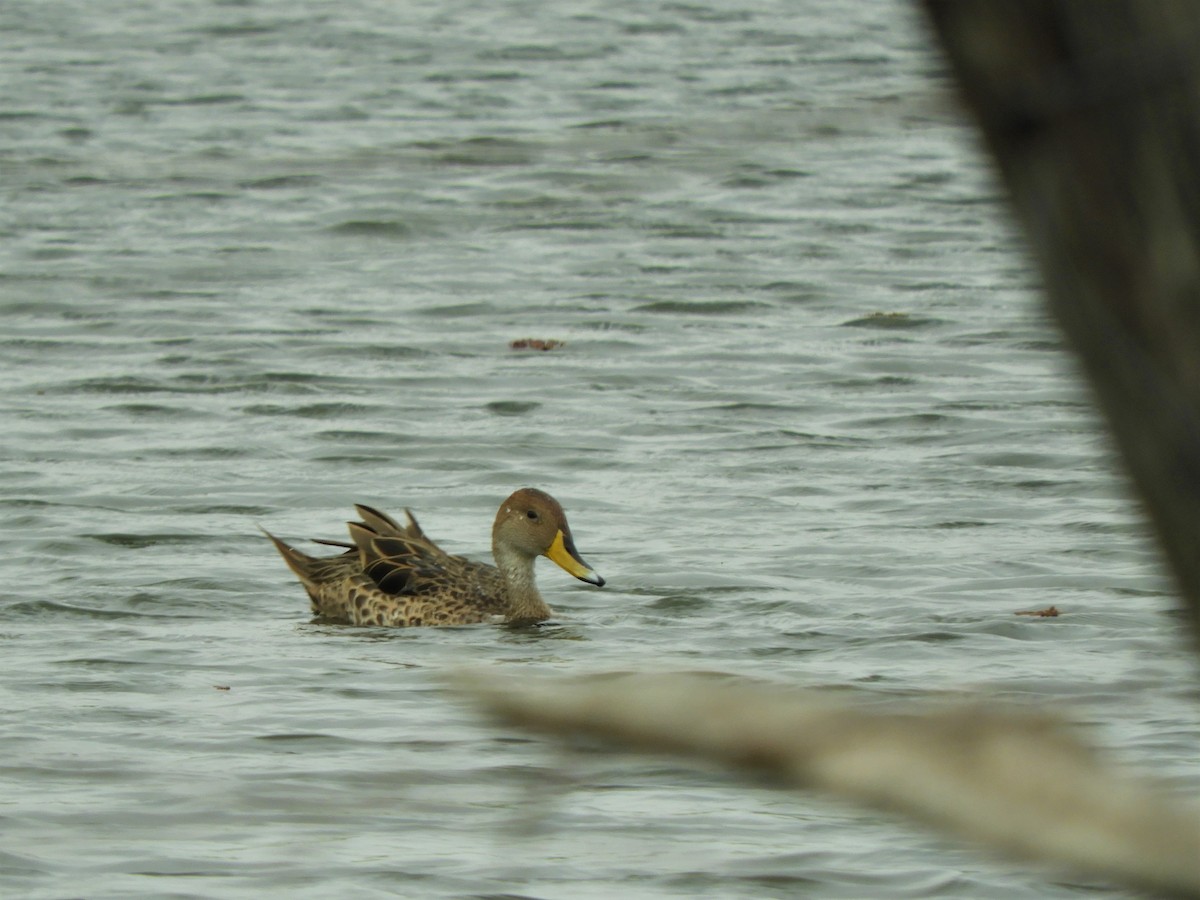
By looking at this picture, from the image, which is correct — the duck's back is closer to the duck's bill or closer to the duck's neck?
the duck's neck

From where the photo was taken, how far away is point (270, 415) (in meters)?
14.6

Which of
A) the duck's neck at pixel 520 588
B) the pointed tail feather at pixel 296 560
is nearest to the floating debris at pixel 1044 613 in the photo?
the duck's neck at pixel 520 588

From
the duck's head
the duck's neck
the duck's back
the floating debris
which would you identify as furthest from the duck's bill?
the floating debris

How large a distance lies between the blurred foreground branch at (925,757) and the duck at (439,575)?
9.08 meters

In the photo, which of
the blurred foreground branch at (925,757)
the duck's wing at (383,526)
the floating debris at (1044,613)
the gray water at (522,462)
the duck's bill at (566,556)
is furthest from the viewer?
the duck's wing at (383,526)

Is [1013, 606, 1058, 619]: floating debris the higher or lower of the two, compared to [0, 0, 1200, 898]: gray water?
lower

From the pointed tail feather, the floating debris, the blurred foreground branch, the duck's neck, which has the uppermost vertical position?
the blurred foreground branch

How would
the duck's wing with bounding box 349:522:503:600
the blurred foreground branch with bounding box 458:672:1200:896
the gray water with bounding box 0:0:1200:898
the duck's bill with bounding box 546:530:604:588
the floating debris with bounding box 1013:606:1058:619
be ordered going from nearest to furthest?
the blurred foreground branch with bounding box 458:672:1200:896 < the gray water with bounding box 0:0:1200:898 < the floating debris with bounding box 1013:606:1058:619 < the duck's bill with bounding box 546:530:604:588 < the duck's wing with bounding box 349:522:503:600

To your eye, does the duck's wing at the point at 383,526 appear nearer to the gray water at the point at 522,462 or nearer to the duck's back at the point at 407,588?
the duck's back at the point at 407,588

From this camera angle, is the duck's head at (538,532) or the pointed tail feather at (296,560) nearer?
the duck's head at (538,532)

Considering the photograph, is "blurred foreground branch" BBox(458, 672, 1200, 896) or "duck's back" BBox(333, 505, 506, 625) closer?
"blurred foreground branch" BBox(458, 672, 1200, 896)

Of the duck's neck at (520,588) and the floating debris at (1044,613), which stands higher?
the duck's neck at (520,588)

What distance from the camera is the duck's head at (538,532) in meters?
10.6

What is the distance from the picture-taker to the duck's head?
10.6 m
